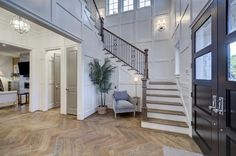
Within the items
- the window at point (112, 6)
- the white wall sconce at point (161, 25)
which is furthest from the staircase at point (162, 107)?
the window at point (112, 6)

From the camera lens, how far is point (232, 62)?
1.59 meters

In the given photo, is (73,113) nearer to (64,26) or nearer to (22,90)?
(64,26)

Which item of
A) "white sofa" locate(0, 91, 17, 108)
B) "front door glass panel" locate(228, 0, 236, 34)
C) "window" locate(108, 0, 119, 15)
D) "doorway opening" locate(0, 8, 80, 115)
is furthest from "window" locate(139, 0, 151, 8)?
"white sofa" locate(0, 91, 17, 108)

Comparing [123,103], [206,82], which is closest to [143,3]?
[123,103]

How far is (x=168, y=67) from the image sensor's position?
249 inches

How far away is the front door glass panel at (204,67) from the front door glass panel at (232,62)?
56cm

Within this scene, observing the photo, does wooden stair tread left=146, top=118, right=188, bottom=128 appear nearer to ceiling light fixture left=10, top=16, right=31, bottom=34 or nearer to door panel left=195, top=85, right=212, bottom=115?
door panel left=195, top=85, right=212, bottom=115

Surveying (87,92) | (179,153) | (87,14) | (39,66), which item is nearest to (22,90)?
(39,66)

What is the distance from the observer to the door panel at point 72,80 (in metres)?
5.07

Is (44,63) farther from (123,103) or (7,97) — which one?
(123,103)

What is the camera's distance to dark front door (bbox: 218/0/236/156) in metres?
1.53

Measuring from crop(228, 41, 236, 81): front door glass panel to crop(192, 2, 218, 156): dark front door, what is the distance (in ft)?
0.97

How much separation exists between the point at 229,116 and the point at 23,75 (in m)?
9.41

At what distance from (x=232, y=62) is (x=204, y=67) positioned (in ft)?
3.01
